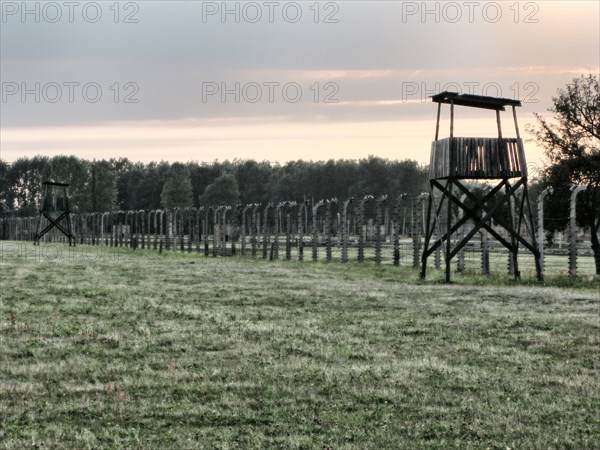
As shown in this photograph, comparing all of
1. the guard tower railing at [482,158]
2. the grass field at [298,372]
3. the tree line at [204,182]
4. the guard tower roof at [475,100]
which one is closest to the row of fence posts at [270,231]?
the guard tower railing at [482,158]

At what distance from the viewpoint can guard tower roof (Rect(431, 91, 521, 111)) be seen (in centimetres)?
2626

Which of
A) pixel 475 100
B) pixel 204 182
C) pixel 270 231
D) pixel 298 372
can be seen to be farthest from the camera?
pixel 204 182

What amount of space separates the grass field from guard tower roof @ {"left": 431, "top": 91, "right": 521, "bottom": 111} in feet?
28.0

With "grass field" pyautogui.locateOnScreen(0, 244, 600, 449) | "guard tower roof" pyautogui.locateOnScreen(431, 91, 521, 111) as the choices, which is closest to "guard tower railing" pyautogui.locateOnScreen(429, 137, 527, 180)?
"guard tower roof" pyautogui.locateOnScreen(431, 91, 521, 111)

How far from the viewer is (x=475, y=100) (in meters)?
26.7

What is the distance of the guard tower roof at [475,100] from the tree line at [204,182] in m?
105

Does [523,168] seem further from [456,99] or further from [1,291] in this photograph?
[1,291]

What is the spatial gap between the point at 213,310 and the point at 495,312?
5391 millimetres

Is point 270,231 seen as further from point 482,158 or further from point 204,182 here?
point 204,182

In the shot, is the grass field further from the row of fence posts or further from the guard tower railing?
the row of fence posts

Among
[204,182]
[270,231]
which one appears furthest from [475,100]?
[204,182]

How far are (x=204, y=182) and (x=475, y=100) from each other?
148186 mm

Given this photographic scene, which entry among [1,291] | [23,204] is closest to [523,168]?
[1,291]

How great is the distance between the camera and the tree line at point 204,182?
145m
